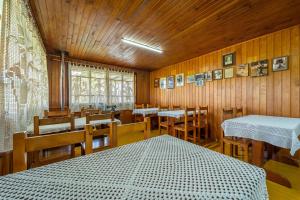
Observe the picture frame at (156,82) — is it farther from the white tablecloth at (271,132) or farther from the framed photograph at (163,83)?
the white tablecloth at (271,132)

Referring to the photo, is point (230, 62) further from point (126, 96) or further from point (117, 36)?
point (126, 96)

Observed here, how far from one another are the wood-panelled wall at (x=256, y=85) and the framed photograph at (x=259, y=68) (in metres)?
0.08

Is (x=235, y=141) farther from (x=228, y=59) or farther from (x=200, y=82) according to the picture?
(x=200, y=82)

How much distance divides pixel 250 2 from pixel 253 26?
0.82m

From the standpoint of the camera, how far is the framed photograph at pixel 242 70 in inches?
123

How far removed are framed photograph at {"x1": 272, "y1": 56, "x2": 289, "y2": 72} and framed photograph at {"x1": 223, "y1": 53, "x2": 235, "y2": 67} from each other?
30.8 inches

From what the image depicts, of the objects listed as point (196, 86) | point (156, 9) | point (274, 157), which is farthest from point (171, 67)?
point (274, 157)

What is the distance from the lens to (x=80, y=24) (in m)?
2.41

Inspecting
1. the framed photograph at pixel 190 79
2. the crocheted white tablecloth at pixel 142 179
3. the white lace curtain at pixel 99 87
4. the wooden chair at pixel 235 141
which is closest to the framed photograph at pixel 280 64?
the wooden chair at pixel 235 141

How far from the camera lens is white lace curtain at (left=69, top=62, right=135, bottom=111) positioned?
173 inches

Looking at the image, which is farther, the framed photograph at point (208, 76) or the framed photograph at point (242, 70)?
the framed photograph at point (208, 76)

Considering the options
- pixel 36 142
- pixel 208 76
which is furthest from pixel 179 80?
pixel 36 142

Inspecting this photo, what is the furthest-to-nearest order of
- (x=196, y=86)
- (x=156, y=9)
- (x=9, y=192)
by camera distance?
(x=196, y=86), (x=156, y=9), (x=9, y=192)

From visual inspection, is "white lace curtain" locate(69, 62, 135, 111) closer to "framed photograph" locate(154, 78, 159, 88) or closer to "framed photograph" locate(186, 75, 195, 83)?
"framed photograph" locate(154, 78, 159, 88)
